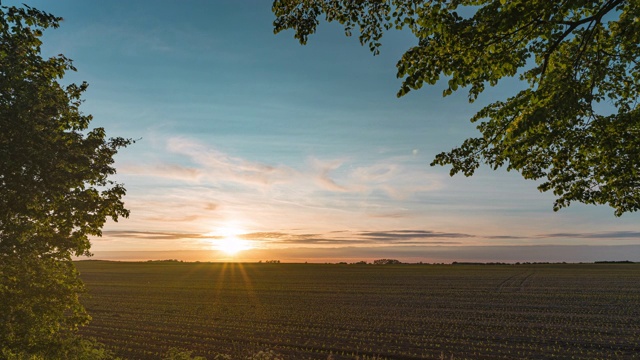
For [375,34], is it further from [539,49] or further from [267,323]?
[267,323]

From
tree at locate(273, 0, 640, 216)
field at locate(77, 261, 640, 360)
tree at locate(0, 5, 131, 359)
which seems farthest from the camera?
field at locate(77, 261, 640, 360)

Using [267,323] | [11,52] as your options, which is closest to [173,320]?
[267,323]

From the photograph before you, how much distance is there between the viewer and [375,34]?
7801 millimetres

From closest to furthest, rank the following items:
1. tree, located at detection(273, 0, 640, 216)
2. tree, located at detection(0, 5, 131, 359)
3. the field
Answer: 1. tree, located at detection(273, 0, 640, 216)
2. tree, located at detection(0, 5, 131, 359)
3. the field

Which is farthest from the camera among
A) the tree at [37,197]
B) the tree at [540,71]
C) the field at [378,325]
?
the field at [378,325]

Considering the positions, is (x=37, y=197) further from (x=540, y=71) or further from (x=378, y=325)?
(x=378, y=325)

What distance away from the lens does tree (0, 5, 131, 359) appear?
492 inches

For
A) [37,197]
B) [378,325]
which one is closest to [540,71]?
[37,197]

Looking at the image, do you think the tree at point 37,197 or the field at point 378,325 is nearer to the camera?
the tree at point 37,197

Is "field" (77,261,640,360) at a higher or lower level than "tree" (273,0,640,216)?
lower

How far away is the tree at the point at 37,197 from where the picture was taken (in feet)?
41.0

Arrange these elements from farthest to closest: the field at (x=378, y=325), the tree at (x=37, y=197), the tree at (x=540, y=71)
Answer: the field at (x=378, y=325)
the tree at (x=37, y=197)
the tree at (x=540, y=71)

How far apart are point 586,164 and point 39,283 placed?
1722 cm

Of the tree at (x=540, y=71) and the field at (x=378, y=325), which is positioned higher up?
the tree at (x=540, y=71)
